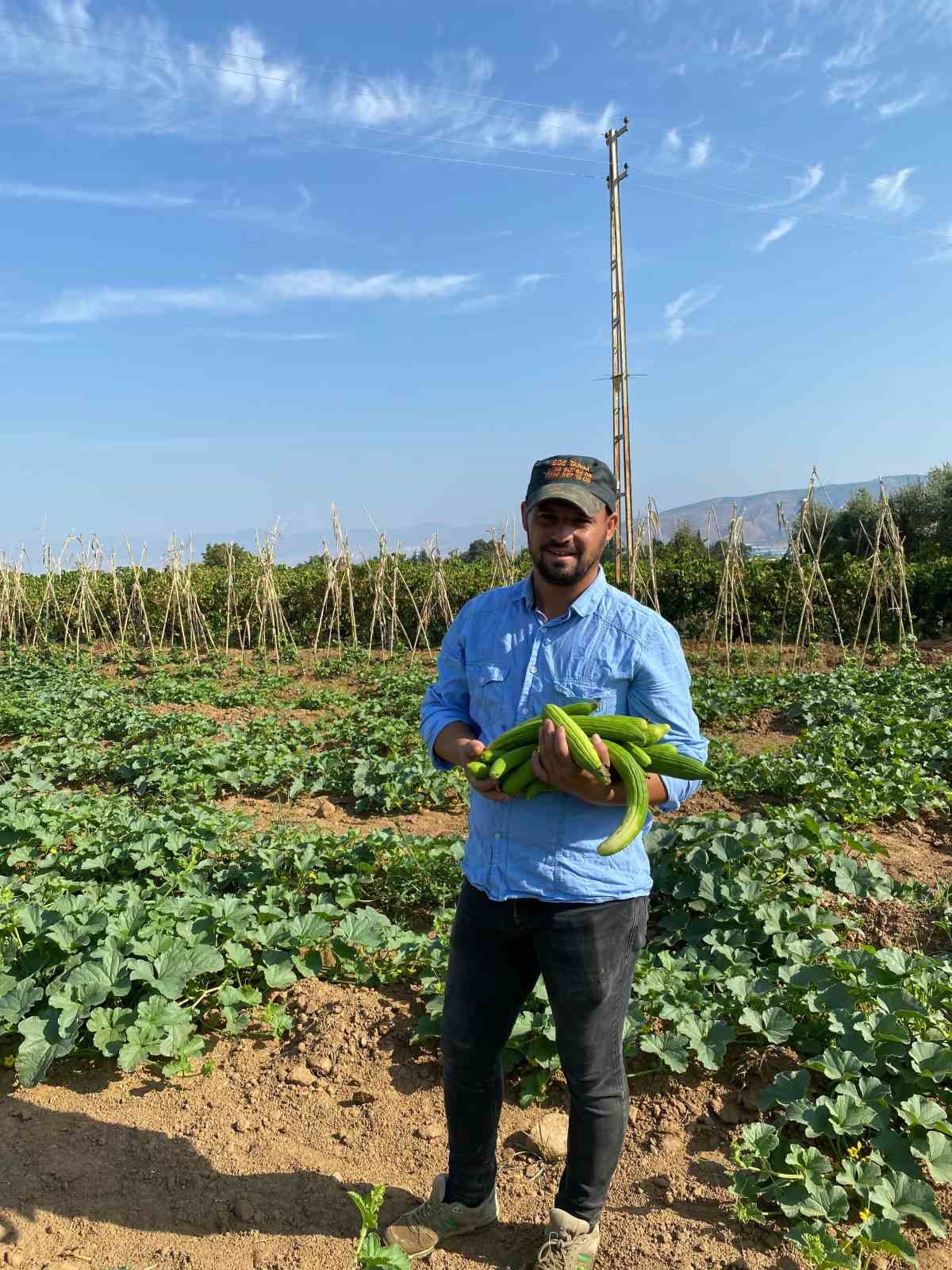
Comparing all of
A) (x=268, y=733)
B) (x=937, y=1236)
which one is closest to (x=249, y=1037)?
(x=937, y=1236)

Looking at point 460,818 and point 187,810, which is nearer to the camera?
point 187,810

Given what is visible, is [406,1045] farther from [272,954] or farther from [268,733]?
[268,733]

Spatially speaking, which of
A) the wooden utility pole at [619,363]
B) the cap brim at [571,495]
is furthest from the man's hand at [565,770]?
the wooden utility pole at [619,363]

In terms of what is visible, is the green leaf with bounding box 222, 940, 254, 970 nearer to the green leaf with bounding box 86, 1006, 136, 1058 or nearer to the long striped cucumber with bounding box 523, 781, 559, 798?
the green leaf with bounding box 86, 1006, 136, 1058

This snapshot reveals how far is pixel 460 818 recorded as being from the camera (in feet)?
21.9

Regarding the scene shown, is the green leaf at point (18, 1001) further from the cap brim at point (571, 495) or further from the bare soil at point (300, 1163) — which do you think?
the cap brim at point (571, 495)

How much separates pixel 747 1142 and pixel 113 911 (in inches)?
113

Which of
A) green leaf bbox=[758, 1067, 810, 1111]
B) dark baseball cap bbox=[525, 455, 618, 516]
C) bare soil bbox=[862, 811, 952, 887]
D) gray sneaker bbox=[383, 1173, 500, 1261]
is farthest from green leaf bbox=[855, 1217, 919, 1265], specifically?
bare soil bbox=[862, 811, 952, 887]

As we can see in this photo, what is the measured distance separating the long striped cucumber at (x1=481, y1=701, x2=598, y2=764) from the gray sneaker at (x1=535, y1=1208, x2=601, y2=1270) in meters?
1.34

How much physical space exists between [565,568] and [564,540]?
7 centimetres

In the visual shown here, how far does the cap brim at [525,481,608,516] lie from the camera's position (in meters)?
2.20

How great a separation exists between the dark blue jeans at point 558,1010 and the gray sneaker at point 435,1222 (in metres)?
0.11

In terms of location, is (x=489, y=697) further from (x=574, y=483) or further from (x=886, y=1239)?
(x=886, y=1239)

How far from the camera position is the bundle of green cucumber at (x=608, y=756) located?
2.01m
